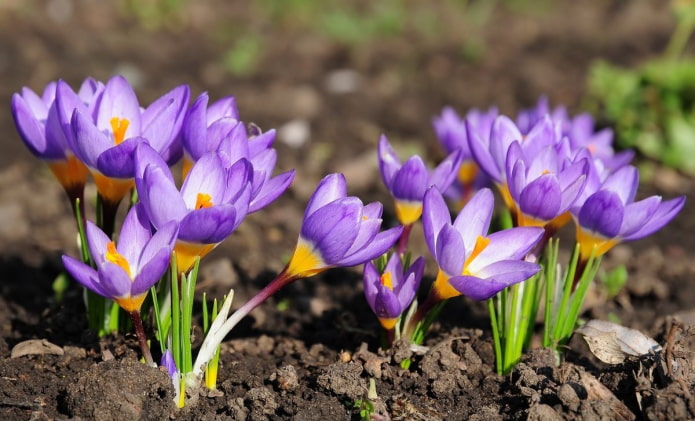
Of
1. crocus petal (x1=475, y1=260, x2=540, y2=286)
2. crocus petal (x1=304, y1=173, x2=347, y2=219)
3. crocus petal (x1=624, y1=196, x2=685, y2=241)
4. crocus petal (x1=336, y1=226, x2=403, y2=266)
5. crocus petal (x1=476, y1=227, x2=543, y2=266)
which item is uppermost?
crocus petal (x1=304, y1=173, x2=347, y2=219)

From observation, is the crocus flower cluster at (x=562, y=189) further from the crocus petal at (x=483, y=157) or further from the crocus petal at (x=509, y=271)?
the crocus petal at (x=509, y=271)

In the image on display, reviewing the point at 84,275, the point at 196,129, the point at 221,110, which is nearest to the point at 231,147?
the point at 196,129

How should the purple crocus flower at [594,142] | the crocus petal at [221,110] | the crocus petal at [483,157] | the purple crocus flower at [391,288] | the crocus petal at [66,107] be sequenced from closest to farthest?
1. the crocus petal at [66,107]
2. the purple crocus flower at [391,288]
3. the crocus petal at [221,110]
4. the crocus petal at [483,157]
5. the purple crocus flower at [594,142]

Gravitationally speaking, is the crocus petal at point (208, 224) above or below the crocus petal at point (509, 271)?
above

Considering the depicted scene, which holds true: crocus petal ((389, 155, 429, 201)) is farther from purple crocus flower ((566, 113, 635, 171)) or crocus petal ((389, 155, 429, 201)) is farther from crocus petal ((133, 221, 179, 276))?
purple crocus flower ((566, 113, 635, 171))

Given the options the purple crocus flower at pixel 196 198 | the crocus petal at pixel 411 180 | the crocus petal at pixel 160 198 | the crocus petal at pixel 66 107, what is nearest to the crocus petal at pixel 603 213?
the crocus petal at pixel 411 180

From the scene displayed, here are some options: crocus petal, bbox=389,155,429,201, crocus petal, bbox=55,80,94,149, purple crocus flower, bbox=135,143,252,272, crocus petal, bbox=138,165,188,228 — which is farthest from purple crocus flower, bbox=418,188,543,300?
crocus petal, bbox=55,80,94,149

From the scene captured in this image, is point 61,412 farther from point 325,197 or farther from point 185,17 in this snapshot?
point 185,17

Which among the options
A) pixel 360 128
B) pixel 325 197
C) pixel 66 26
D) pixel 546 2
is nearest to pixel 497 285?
pixel 325 197

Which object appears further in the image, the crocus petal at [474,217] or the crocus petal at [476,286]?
the crocus petal at [474,217]
